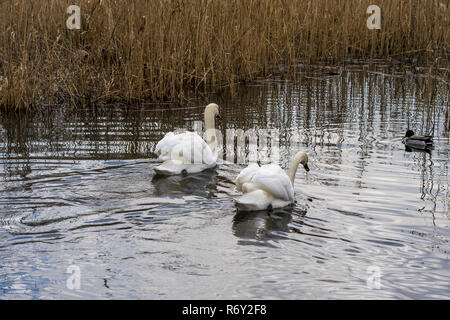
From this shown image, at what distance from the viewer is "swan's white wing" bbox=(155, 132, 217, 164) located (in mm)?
7090

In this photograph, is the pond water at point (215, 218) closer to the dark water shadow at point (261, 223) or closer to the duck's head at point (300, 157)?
the dark water shadow at point (261, 223)

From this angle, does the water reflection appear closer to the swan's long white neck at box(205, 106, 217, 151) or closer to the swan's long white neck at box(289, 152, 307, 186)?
the swan's long white neck at box(289, 152, 307, 186)

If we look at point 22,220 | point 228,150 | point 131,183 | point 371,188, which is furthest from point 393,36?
point 22,220

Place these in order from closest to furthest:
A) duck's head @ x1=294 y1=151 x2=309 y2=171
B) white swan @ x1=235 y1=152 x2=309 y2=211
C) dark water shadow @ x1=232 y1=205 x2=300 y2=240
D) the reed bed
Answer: dark water shadow @ x1=232 y1=205 x2=300 y2=240 → white swan @ x1=235 y1=152 x2=309 y2=211 → duck's head @ x1=294 y1=151 x2=309 y2=171 → the reed bed

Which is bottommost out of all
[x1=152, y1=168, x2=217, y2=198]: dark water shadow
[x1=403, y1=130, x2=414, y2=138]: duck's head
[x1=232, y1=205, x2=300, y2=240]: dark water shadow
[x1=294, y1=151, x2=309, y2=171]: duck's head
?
[x1=232, y1=205, x2=300, y2=240]: dark water shadow

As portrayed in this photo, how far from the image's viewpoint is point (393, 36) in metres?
15.3

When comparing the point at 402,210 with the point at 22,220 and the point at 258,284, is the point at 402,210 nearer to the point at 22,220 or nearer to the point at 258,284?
the point at 258,284

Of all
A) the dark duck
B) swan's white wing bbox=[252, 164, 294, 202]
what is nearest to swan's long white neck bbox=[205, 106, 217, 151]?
swan's white wing bbox=[252, 164, 294, 202]

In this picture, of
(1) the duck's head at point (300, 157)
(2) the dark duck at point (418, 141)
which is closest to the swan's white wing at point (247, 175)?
(1) the duck's head at point (300, 157)

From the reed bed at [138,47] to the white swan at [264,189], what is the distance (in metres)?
4.63

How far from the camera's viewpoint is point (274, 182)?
597 cm

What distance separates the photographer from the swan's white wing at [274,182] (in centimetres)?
596

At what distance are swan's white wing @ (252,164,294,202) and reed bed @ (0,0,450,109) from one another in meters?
4.61

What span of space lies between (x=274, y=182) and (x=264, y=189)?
13 centimetres
